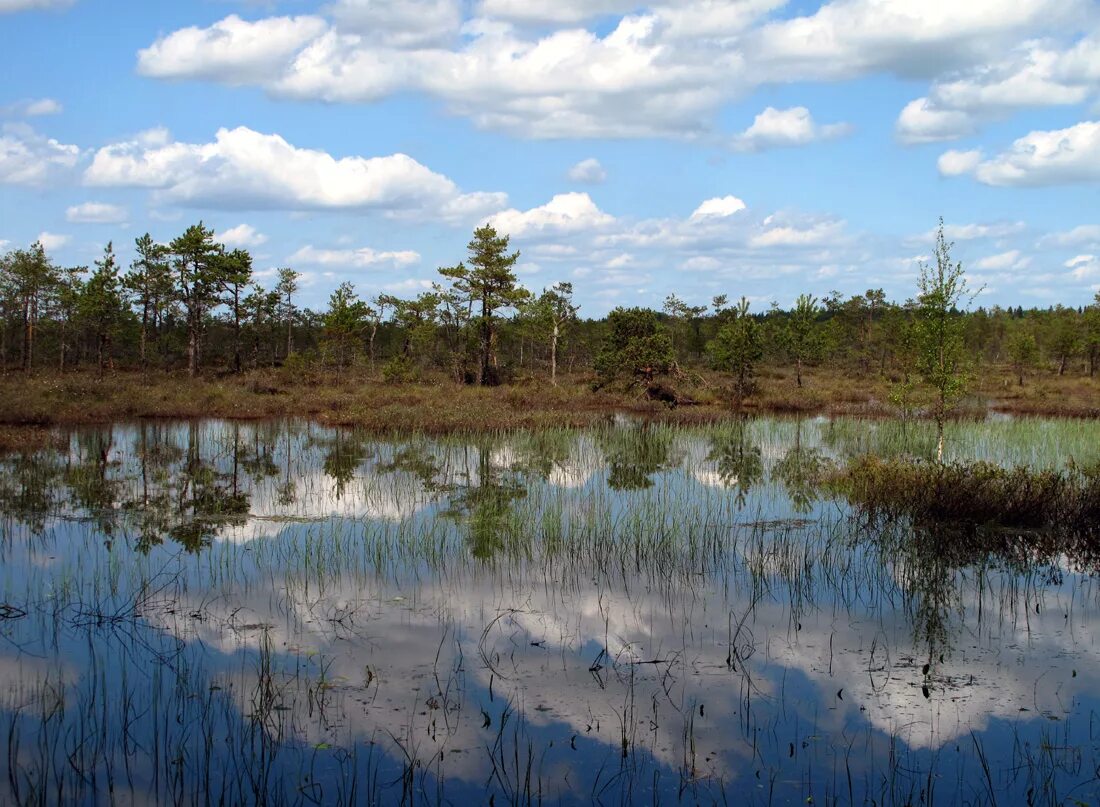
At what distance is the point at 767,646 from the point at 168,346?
6948 centimetres

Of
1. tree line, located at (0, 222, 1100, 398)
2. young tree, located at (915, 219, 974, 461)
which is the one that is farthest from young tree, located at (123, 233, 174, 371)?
young tree, located at (915, 219, 974, 461)

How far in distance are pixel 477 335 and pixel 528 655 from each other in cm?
4497

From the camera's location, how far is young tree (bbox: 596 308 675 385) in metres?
40.2

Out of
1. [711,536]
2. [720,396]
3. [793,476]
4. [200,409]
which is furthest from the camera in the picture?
[720,396]

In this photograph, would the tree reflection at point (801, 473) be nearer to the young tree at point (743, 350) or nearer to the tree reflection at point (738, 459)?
the tree reflection at point (738, 459)

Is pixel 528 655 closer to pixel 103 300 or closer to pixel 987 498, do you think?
pixel 987 498

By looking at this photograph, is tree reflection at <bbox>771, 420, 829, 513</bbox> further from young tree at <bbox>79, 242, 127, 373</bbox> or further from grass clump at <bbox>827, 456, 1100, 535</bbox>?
young tree at <bbox>79, 242, 127, 373</bbox>

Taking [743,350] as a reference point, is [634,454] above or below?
below

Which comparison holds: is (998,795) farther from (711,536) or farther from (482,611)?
(711,536)

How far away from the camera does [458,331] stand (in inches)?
2173

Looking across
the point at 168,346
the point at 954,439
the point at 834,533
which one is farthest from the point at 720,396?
the point at 168,346

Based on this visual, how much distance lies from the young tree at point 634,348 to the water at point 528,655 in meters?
24.9

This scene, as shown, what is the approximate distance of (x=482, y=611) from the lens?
919cm

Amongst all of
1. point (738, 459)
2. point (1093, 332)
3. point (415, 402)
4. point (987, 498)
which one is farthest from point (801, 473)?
point (1093, 332)
